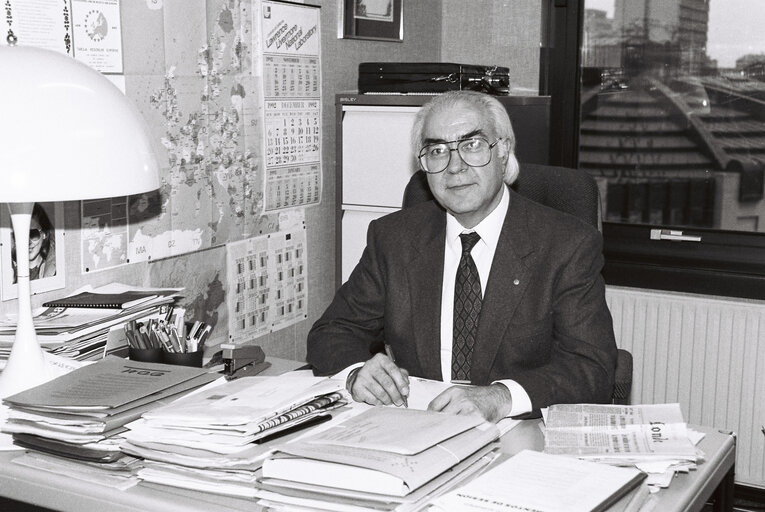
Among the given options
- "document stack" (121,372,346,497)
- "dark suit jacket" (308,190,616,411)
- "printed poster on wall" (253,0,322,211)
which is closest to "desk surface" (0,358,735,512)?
"document stack" (121,372,346,497)

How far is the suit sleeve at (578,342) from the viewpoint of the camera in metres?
1.73

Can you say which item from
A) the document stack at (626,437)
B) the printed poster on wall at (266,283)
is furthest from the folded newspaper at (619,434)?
the printed poster on wall at (266,283)

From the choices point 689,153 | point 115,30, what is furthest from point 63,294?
point 689,153

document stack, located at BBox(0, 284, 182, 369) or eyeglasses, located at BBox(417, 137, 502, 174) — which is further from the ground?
eyeglasses, located at BBox(417, 137, 502, 174)

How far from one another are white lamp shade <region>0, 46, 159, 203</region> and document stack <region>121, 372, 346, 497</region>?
38 cm

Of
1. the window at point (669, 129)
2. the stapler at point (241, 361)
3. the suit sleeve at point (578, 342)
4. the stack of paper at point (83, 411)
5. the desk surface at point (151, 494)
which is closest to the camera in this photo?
the desk surface at point (151, 494)

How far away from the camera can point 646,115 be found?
3191mm

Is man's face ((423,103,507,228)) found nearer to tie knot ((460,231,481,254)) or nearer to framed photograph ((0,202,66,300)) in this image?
tie knot ((460,231,481,254))

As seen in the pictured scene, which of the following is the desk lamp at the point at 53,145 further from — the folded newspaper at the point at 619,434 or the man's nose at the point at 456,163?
the folded newspaper at the point at 619,434

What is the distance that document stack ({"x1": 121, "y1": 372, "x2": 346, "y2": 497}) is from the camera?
4.08 ft

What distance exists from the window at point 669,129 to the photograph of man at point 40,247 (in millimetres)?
1976

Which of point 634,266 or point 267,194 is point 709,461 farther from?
point 634,266

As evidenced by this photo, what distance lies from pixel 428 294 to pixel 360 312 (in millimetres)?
198

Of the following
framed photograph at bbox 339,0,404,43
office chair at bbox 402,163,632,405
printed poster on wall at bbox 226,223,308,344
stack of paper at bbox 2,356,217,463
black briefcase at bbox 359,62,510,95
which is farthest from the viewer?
framed photograph at bbox 339,0,404,43
